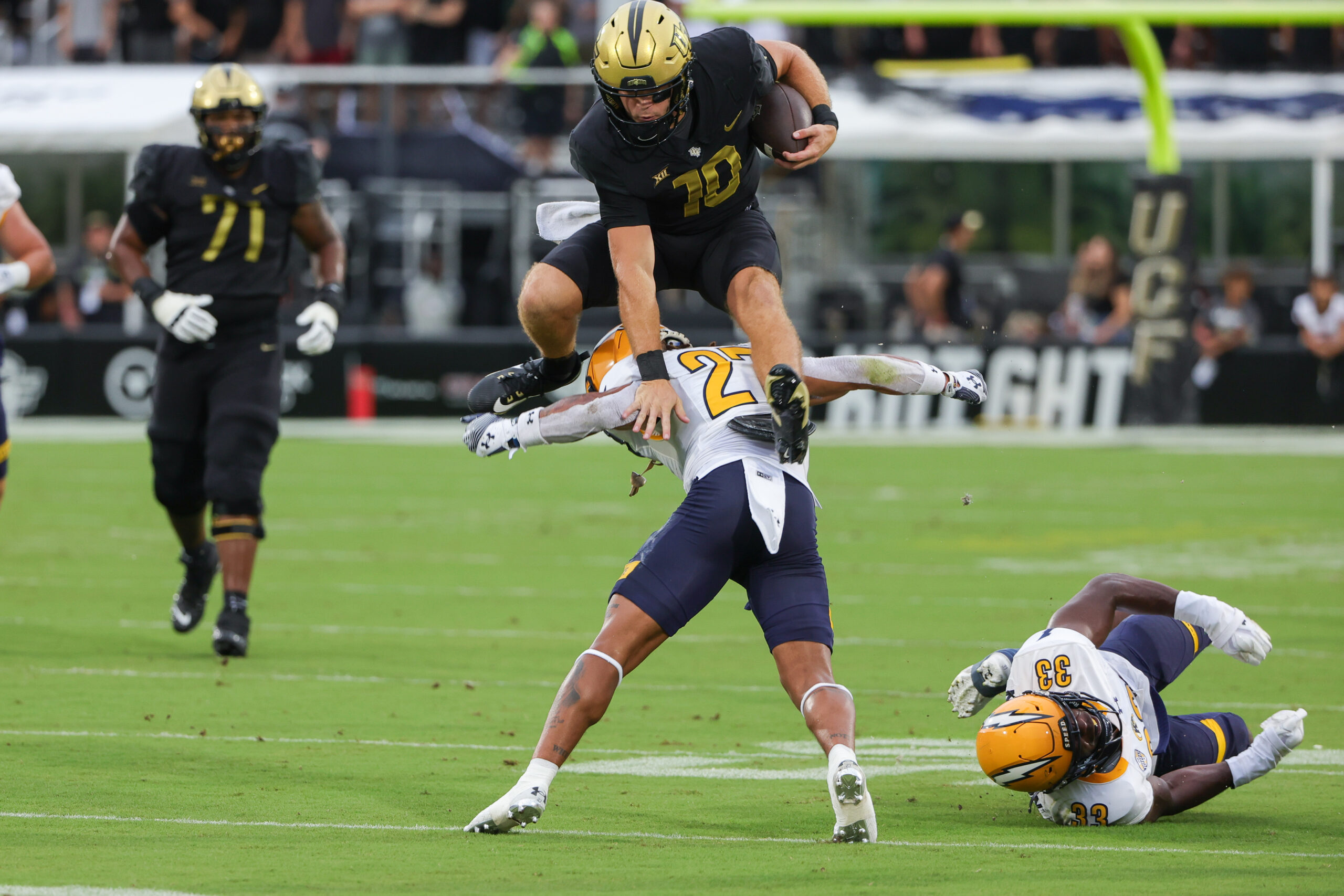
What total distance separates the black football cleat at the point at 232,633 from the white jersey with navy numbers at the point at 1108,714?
3.87 m

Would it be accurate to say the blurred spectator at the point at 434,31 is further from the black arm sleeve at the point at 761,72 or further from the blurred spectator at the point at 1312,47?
the black arm sleeve at the point at 761,72

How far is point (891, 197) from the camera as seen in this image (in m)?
26.8

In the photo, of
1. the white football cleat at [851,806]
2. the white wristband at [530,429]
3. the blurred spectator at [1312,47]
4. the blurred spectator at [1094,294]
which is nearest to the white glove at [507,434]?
the white wristband at [530,429]

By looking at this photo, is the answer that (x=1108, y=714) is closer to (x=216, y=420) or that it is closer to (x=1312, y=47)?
(x=216, y=420)

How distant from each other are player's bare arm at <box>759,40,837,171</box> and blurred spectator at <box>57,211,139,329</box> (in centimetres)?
1795

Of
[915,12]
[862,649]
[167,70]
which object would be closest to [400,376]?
[167,70]

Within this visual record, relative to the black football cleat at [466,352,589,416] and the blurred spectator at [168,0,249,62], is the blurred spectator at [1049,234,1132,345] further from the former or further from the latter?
the black football cleat at [466,352,589,416]

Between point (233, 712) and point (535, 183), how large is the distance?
16061 millimetres

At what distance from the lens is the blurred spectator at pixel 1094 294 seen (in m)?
23.0

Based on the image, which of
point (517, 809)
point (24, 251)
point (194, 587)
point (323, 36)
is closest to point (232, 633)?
point (194, 587)

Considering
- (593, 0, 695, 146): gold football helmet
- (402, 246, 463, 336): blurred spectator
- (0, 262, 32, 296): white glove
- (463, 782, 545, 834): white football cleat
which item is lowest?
(402, 246, 463, 336): blurred spectator

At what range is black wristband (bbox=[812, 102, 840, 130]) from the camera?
6.36 metres

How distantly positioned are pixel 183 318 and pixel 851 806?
4444 mm

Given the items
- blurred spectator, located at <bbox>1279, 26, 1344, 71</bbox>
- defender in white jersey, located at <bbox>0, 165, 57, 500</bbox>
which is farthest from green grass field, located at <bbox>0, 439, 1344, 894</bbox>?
blurred spectator, located at <bbox>1279, 26, 1344, 71</bbox>
